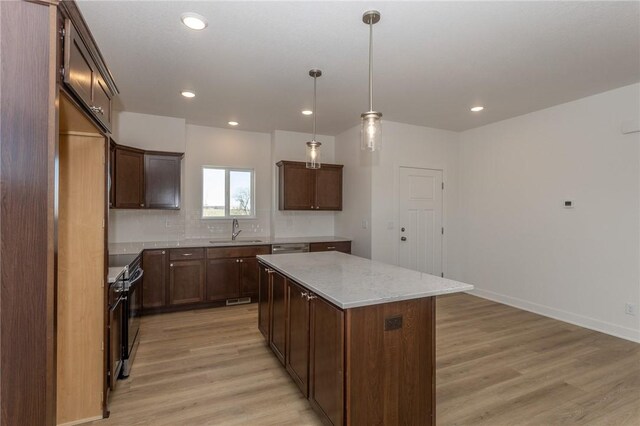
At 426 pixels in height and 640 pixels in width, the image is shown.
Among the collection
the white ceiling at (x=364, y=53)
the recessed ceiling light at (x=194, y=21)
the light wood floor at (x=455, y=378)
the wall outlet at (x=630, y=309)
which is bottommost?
the light wood floor at (x=455, y=378)

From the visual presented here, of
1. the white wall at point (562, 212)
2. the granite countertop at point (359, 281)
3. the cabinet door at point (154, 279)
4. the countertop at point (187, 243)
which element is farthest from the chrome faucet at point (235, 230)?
the white wall at point (562, 212)

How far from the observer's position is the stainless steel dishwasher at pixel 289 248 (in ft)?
15.4

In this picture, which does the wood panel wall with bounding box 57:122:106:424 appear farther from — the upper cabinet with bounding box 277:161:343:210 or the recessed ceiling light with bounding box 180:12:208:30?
the upper cabinet with bounding box 277:161:343:210

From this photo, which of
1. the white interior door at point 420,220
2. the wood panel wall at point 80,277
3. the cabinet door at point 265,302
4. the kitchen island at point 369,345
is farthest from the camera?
the white interior door at point 420,220

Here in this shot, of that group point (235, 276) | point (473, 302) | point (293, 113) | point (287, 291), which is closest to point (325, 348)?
point (287, 291)

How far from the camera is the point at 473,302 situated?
4695mm

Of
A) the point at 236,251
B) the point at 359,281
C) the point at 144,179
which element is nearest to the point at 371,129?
the point at 359,281

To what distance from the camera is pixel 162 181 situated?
436 cm

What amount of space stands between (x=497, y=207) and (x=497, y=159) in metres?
0.73

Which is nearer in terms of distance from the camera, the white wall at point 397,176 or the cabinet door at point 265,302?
the cabinet door at point 265,302

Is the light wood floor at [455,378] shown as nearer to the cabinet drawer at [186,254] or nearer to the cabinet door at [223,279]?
the cabinet door at [223,279]

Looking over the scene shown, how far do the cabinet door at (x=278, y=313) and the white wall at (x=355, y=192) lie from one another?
2.27 metres

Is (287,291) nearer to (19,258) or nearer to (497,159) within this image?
(19,258)

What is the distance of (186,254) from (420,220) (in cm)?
359
